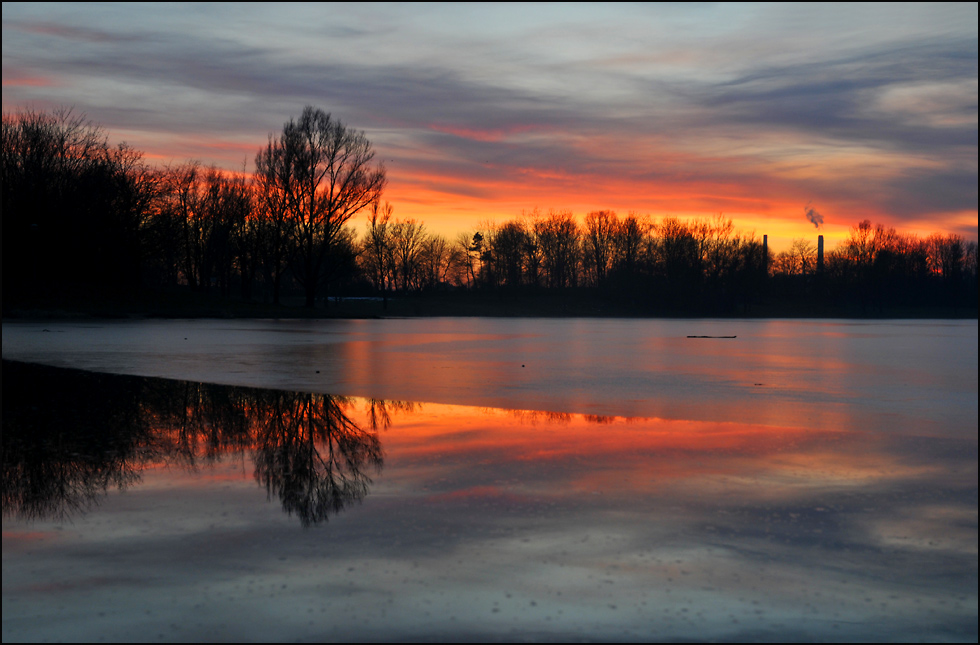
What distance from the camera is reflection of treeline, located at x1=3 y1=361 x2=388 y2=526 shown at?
21.9ft

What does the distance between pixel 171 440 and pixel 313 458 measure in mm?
2087

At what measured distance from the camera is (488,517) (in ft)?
19.4

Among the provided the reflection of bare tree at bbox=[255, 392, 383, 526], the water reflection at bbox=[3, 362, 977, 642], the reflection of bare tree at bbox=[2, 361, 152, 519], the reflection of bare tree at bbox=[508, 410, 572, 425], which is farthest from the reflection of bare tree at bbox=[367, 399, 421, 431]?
the reflection of bare tree at bbox=[2, 361, 152, 519]

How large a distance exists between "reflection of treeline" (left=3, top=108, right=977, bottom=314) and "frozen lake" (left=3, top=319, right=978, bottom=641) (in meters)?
49.9

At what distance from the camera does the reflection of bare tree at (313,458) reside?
6447mm

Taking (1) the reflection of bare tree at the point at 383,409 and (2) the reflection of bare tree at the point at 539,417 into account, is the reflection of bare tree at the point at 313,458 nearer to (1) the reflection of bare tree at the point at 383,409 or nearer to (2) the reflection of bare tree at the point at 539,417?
(1) the reflection of bare tree at the point at 383,409

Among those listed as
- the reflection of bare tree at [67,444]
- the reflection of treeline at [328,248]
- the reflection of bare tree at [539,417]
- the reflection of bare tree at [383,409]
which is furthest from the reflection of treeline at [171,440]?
the reflection of treeline at [328,248]

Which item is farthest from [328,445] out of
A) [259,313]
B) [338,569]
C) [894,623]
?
[259,313]

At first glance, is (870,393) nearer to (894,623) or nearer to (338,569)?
(894,623)

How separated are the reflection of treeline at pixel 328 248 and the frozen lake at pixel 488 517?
4991cm

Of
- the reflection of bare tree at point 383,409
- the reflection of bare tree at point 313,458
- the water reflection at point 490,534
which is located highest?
the reflection of bare tree at point 383,409

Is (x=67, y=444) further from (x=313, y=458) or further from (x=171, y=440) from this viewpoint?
(x=313, y=458)

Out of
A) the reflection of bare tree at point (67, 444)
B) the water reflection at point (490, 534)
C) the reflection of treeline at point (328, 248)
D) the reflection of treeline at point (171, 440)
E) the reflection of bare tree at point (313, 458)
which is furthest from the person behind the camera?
the reflection of treeline at point (328, 248)

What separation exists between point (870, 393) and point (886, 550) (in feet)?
32.6
